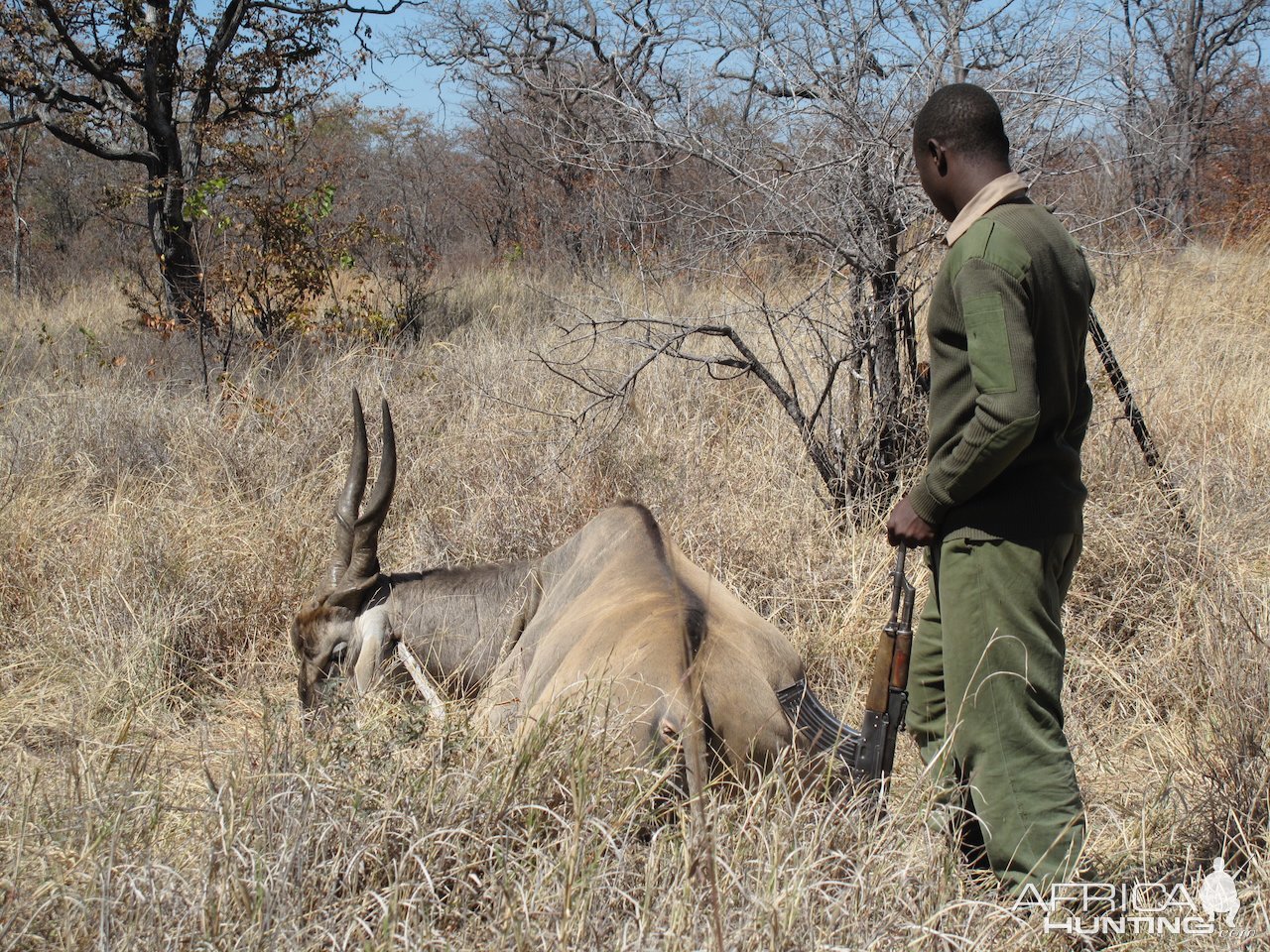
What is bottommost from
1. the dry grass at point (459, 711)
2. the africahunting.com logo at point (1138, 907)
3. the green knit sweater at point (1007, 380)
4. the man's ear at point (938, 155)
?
the africahunting.com logo at point (1138, 907)

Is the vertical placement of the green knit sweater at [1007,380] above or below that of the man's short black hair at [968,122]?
below

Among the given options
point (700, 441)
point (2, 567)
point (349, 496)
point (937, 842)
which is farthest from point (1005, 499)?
point (2, 567)

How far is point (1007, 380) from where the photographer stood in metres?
2.31

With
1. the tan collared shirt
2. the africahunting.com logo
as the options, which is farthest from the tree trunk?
the africahunting.com logo

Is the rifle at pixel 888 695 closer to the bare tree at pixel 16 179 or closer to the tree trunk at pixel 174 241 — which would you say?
the tree trunk at pixel 174 241

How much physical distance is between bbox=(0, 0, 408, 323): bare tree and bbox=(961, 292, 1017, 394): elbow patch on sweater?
6868 millimetres

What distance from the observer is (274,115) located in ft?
30.7

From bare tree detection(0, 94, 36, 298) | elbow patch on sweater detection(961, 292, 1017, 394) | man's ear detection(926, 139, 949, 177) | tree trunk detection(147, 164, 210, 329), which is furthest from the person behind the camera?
bare tree detection(0, 94, 36, 298)

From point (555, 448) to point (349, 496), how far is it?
1592 millimetres

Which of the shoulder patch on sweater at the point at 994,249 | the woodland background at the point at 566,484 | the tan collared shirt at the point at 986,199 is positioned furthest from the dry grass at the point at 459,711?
A: the tan collared shirt at the point at 986,199

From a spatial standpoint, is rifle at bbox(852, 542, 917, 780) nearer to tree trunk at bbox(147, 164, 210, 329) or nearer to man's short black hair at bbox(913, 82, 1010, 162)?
man's short black hair at bbox(913, 82, 1010, 162)

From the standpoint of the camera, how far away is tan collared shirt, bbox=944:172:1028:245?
2494 millimetres

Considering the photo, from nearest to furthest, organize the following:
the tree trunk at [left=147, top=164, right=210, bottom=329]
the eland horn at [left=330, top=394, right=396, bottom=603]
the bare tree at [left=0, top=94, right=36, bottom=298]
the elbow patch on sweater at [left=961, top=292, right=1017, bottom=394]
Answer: the elbow patch on sweater at [left=961, top=292, right=1017, bottom=394] → the eland horn at [left=330, top=394, right=396, bottom=603] → the tree trunk at [left=147, top=164, right=210, bottom=329] → the bare tree at [left=0, top=94, right=36, bottom=298]

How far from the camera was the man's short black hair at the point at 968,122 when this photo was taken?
2529mm
